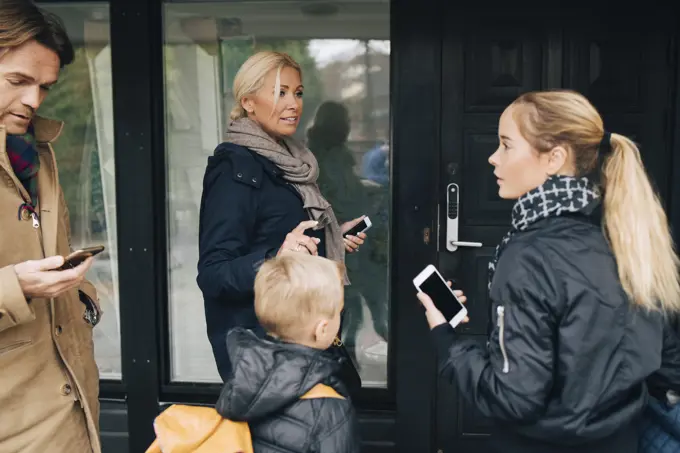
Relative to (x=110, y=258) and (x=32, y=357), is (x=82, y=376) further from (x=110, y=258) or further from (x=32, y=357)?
(x=110, y=258)

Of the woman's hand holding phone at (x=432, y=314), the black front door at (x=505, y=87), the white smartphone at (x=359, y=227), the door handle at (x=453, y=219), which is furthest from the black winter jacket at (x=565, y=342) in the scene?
the door handle at (x=453, y=219)

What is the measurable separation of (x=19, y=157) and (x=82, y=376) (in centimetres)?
64

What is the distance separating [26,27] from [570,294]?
1.50m

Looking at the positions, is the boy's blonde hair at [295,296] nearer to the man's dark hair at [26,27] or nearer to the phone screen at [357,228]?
the man's dark hair at [26,27]

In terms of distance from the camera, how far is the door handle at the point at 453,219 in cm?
339

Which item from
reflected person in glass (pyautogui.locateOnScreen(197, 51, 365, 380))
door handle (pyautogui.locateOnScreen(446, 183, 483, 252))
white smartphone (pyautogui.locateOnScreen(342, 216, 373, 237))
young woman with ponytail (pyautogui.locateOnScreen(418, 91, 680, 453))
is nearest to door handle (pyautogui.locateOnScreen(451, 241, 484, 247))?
door handle (pyautogui.locateOnScreen(446, 183, 483, 252))

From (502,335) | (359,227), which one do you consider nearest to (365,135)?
(359,227)

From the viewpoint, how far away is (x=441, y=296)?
77.8 inches

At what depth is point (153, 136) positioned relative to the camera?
11.5 ft

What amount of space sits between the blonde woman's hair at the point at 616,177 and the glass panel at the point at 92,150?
2637 millimetres

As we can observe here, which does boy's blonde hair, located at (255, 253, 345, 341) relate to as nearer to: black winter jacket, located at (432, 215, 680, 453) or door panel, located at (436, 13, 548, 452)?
black winter jacket, located at (432, 215, 680, 453)

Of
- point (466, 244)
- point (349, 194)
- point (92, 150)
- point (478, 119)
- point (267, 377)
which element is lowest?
point (267, 377)

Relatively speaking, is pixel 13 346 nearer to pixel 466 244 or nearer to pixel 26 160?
pixel 26 160

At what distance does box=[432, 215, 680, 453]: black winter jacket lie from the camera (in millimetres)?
1598
